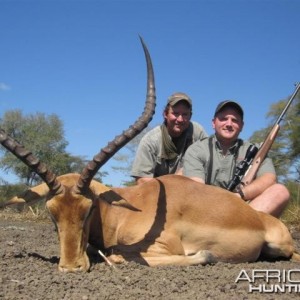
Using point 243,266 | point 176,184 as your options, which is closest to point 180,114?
point 176,184

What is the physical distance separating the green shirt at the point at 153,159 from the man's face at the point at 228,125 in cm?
99

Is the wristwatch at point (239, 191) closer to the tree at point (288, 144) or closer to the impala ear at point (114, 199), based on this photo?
the impala ear at point (114, 199)

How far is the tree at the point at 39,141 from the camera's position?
82.1ft

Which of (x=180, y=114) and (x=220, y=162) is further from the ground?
(x=180, y=114)

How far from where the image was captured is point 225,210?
203 inches

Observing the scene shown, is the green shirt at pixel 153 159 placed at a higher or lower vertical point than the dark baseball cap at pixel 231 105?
lower

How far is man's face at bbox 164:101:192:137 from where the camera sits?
711cm

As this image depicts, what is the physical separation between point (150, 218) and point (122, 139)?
867mm

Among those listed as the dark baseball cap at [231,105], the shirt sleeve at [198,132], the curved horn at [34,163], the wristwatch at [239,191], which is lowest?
the wristwatch at [239,191]

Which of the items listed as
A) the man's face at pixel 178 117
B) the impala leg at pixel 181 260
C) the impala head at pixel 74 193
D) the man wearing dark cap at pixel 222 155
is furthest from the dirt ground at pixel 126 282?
the man's face at pixel 178 117

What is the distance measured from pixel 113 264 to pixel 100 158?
3.30ft

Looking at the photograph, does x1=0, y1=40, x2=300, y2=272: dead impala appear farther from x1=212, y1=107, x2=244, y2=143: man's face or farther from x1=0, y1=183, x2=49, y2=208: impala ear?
x1=212, y1=107, x2=244, y2=143: man's face

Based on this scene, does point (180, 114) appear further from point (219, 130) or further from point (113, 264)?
point (113, 264)

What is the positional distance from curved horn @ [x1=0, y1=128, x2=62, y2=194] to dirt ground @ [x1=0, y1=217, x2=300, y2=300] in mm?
754
